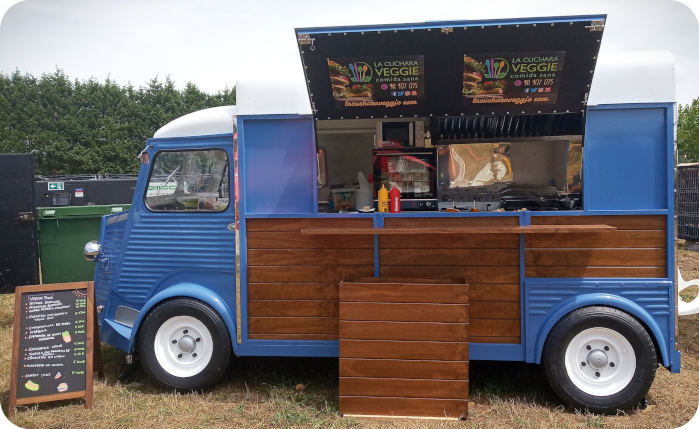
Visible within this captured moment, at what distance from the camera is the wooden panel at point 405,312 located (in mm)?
3615

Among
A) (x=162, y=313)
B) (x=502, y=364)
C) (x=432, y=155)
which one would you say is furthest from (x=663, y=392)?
(x=162, y=313)

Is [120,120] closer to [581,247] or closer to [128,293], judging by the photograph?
[128,293]

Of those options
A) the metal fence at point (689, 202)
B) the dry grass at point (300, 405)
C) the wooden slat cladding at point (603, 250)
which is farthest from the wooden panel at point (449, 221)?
the metal fence at point (689, 202)

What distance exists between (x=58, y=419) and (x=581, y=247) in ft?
13.6

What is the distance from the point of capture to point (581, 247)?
374 centimetres

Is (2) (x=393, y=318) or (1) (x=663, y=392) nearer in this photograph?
(2) (x=393, y=318)

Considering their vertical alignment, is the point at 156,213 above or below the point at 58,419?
above

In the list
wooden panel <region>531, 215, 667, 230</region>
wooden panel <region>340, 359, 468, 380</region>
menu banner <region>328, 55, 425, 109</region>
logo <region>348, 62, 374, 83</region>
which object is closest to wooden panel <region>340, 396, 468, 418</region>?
wooden panel <region>340, 359, 468, 380</region>

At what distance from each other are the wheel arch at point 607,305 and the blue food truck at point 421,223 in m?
0.01

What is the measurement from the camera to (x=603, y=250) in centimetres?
373

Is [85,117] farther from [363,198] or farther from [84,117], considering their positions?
[363,198]

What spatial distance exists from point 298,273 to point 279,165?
0.89 meters

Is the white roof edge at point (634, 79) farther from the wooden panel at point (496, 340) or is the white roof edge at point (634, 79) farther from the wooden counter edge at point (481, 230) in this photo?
the wooden panel at point (496, 340)

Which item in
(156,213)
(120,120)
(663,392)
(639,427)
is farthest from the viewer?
(120,120)
